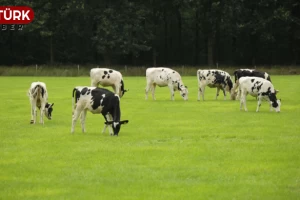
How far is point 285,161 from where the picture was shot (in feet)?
49.9

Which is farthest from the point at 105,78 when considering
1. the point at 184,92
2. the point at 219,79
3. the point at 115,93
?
the point at 219,79

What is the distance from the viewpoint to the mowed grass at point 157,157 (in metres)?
12.4

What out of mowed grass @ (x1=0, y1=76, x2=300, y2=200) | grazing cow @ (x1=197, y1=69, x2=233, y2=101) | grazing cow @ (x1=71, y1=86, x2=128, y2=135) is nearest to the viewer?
mowed grass @ (x1=0, y1=76, x2=300, y2=200)

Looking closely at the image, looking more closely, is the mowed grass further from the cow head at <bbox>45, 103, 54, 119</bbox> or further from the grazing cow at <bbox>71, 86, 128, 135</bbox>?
the grazing cow at <bbox>71, 86, 128, 135</bbox>

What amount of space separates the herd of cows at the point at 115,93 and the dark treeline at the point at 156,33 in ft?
128

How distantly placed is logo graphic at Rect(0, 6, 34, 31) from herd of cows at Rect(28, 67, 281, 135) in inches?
1619

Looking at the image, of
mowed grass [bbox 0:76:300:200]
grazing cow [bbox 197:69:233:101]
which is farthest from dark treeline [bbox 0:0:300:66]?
mowed grass [bbox 0:76:300:200]

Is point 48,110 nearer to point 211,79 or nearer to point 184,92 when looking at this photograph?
point 184,92

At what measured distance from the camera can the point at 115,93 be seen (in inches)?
1114

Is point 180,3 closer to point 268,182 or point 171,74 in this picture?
point 171,74

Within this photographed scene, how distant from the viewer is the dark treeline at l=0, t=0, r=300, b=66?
7331 centimetres

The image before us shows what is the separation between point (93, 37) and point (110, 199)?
6254 centimetres


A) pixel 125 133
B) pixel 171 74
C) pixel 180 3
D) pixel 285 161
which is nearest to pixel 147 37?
pixel 180 3

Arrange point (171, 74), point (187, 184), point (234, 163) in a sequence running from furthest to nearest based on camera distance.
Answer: point (171, 74), point (234, 163), point (187, 184)
